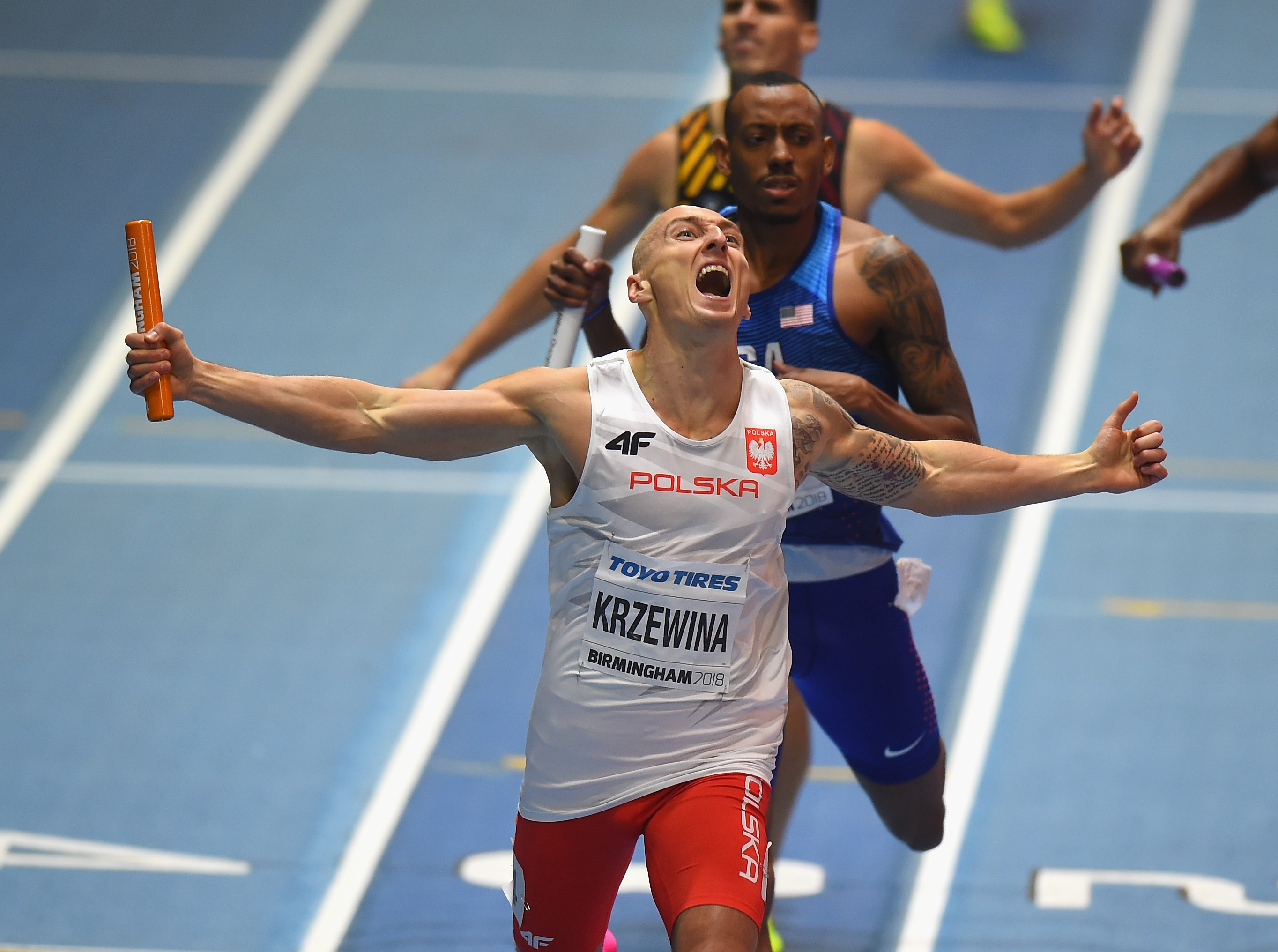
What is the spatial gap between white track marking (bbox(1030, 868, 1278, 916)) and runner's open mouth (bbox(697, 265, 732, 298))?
2473 millimetres

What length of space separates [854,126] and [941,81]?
6.20 meters

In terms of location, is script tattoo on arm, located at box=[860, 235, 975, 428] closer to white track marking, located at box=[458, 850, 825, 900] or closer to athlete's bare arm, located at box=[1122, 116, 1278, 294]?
athlete's bare arm, located at box=[1122, 116, 1278, 294]

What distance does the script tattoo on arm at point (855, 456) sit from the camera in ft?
13.0

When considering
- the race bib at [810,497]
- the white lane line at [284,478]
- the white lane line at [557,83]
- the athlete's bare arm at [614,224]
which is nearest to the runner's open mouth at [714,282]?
the race bib at [810,497]

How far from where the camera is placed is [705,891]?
372 cm

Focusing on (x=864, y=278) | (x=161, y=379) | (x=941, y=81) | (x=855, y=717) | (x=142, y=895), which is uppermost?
(x=941, y=81)

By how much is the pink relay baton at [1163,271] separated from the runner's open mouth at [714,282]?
1.65 metres

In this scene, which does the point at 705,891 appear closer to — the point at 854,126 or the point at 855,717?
the point at 855,717

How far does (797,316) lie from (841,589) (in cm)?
75

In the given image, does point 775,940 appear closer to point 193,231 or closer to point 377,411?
point 377,411

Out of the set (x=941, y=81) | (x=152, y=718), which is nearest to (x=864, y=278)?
(x=152, y=718)

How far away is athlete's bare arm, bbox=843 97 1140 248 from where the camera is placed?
5.29 m

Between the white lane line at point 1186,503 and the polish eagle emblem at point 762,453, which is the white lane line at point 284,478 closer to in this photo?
the white lane line at point 1186,503

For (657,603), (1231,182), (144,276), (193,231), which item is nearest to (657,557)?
(657,603)
